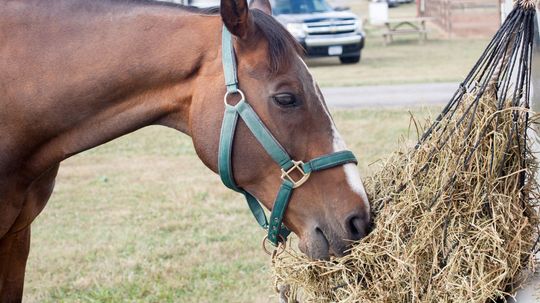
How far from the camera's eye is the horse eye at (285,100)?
3.08 meters

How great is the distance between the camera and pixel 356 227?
303 cm

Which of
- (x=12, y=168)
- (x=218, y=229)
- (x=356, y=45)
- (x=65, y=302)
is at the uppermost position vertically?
(x=12, y=168)

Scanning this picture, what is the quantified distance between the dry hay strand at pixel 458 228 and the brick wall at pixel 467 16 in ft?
75.7

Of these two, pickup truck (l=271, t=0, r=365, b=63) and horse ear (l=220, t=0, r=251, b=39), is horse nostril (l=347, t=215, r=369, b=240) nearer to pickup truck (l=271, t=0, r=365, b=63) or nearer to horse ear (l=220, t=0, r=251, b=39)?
horse ear (l=220, t=0, r=251, b=39)

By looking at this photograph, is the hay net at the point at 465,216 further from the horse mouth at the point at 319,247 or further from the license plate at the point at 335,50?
the license plate at the point at 335,50

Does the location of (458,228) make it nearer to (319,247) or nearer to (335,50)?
(319,247)

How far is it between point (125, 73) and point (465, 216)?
54.9 inches

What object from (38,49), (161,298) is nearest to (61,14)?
(38,49)

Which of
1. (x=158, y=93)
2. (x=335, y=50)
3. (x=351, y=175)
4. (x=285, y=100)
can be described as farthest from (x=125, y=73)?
(x=335, y=50)

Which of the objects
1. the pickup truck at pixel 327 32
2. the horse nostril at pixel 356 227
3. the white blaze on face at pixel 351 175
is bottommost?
the pickup truck at pixel 327 32

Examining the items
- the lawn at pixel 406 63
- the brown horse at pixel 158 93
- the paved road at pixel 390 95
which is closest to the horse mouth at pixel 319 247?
the brown horse at pixel 158 93

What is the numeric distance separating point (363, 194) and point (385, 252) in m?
0.23

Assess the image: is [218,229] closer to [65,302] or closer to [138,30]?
[65,302]

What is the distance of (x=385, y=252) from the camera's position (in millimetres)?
2977
